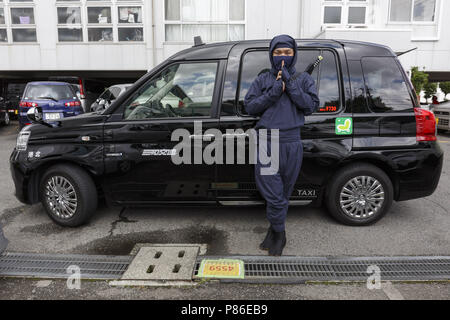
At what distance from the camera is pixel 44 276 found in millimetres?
2951

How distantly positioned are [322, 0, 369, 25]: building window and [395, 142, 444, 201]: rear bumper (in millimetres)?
13981

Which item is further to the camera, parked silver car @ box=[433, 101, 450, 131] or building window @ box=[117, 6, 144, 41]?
building window @ box=[117, 6, 144, 41]

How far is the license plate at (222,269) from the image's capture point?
2.94 metres

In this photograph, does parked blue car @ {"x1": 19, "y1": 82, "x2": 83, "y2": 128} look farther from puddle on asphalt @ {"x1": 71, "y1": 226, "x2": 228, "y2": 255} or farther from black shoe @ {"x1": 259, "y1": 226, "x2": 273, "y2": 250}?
black shoe @ {"x1": 259, "y1": 226, "x2": 273, "y2": 250}

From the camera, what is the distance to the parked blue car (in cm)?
995

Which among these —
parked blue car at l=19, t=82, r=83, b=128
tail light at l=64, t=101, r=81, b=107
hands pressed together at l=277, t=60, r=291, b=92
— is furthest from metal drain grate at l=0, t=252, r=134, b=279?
tail light at l=64, t=101, r=81, b=107

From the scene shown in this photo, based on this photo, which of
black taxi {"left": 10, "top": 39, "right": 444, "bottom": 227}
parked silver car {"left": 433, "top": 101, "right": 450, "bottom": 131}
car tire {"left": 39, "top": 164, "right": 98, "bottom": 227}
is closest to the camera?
black taxi {"left": 10, "top": 39, "right": 444, "bottom": 227}

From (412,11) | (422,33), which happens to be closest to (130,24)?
(412,11)

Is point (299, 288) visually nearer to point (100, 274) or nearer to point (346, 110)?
point (100, 274)

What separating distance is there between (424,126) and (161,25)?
582 inches

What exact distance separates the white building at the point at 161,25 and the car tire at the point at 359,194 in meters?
13.5

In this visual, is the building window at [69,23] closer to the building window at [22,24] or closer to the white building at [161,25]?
the white building at [161,25]

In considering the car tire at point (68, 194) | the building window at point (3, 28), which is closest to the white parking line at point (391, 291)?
the car tire at point (68, 194)

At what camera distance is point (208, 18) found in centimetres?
1620
